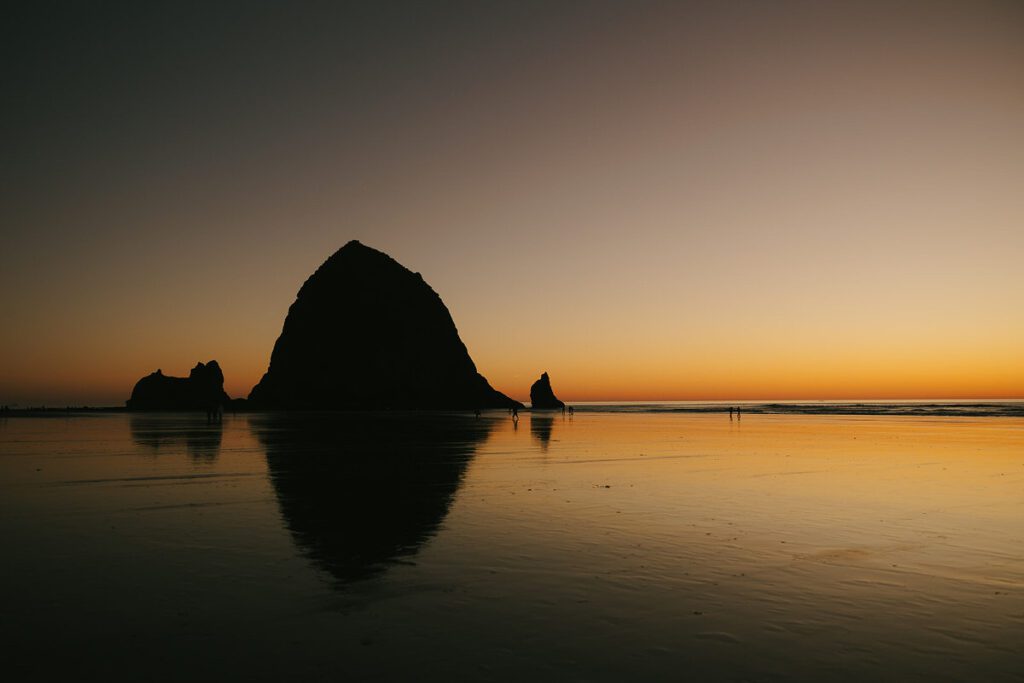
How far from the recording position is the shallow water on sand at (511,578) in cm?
678

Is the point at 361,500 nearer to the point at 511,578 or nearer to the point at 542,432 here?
the point at 511,578

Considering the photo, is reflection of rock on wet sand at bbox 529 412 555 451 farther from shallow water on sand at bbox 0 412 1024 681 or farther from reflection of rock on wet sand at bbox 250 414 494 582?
shallow water on sand at bbox 0 412 1024 681

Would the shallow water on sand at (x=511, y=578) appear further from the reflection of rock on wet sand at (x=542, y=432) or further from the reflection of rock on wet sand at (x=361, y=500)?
the reflection of rock on wet sand at (x=542, y=432)

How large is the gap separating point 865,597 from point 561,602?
14.5ft

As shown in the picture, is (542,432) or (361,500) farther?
(542,432)

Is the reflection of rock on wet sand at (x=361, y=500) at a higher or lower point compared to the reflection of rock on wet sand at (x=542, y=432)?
lower

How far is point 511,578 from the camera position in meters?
9.90

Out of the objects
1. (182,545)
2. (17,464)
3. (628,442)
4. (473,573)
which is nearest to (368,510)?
(182,545)

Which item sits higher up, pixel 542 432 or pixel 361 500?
pixel 542 432

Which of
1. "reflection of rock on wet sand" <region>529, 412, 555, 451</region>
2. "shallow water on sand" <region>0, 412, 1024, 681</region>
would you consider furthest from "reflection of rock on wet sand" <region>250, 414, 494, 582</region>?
"reflection of rock on wet sand" <region>529, 412, 555, 451</region>

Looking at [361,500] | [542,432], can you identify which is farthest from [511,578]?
[542,432]

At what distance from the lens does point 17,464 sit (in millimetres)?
26609

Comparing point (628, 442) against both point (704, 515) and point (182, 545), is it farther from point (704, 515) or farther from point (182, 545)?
point (182, 545)

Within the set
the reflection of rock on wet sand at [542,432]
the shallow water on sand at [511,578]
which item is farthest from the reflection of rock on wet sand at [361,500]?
the reflection of rock on wet sand at [542,432]
